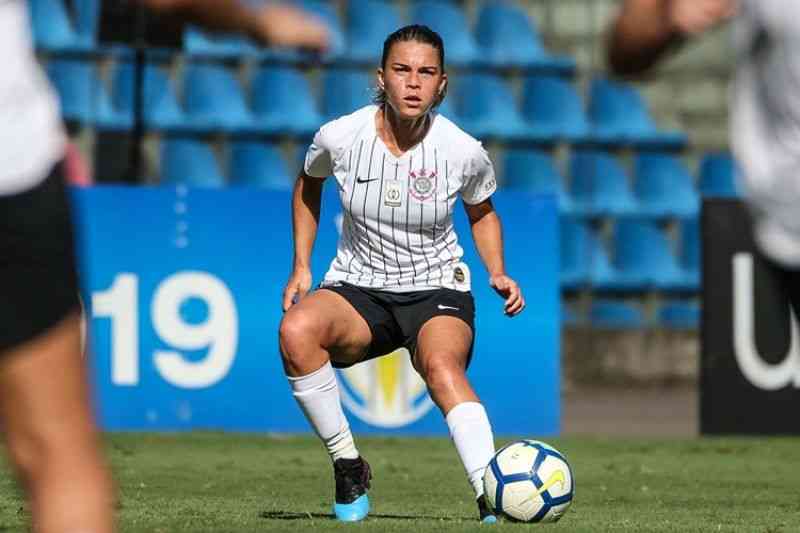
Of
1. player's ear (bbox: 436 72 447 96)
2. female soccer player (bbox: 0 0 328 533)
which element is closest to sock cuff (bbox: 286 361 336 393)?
player's ear (bbox: 436 72 447 96)

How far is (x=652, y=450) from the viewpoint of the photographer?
12273 mm

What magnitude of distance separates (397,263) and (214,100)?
10332 millimetres

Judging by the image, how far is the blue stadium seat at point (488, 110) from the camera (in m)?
18.6

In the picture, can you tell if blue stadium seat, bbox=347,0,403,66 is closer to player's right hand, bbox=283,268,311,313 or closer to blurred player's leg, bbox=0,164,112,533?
player's right hand, bbox=283,268,311,313

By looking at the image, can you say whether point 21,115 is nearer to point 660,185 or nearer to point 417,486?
point 417,486

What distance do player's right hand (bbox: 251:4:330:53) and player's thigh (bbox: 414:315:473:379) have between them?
160 inches

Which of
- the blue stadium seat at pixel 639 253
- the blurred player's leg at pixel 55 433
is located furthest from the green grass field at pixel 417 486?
the blue stadium seat at pixel 639 253

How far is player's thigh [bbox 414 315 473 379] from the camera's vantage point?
24.0 ft

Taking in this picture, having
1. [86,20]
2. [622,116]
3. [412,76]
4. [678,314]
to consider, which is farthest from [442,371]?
[622,116]

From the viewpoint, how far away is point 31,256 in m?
3.56

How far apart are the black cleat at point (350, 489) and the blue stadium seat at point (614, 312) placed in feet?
33.0

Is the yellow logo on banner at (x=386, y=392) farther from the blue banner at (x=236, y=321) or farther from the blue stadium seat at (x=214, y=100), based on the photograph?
the blue stadium seat at (x=214, y=100)

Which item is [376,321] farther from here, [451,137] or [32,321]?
[32,321]

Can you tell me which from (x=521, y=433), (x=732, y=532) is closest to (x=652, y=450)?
(x=521, y=433)
